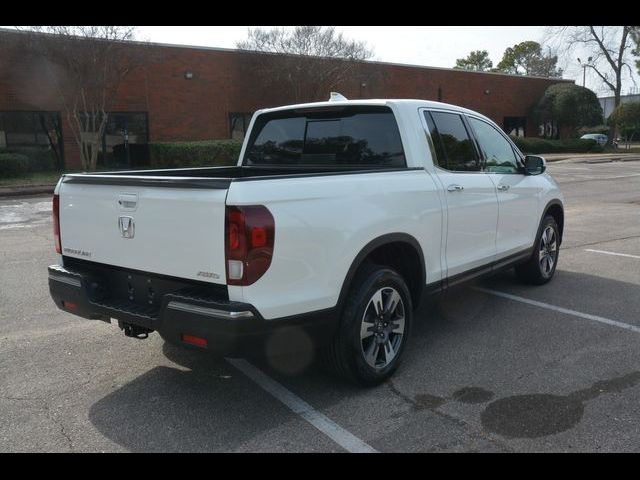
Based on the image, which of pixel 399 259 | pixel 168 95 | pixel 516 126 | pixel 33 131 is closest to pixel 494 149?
pixel 399 259

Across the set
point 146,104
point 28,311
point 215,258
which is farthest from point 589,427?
point 146,104

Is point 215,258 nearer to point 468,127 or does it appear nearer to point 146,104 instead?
point 468,127

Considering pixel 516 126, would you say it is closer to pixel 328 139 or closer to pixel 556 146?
pixel 556 146

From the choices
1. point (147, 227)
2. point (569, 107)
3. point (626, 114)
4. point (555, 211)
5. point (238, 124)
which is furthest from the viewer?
point (626, 114)

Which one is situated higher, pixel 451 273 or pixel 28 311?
pixel 451 273

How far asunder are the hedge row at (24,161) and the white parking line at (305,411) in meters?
17.9

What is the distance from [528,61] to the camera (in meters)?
86.8

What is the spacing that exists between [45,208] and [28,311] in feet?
29.7

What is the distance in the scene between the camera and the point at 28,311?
5516 millimetres

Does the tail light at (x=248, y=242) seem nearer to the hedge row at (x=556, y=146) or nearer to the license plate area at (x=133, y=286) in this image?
the license plate area at (x=133, y=286)

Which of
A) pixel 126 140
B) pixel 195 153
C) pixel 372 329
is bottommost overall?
pixel 372 329

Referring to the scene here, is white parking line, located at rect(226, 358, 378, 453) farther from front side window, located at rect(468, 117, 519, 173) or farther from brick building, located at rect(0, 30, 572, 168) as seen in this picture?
brick building, located at rect(0, 30, 572, 168)

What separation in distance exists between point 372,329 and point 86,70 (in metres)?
19.1
